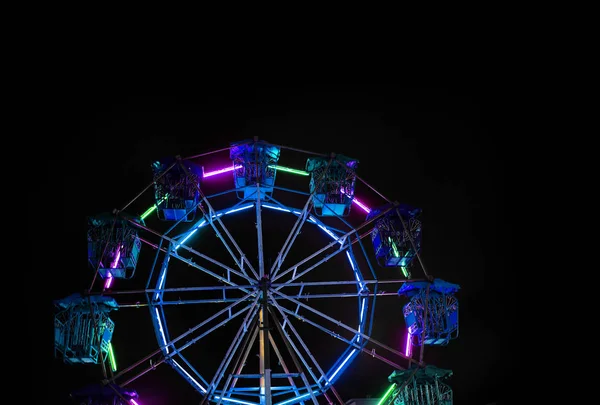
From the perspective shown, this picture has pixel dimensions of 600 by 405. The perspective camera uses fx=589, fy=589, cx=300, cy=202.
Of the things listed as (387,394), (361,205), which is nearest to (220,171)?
(361,205)

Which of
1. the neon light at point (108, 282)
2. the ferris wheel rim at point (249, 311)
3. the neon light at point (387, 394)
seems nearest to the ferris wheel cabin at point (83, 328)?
the neon light at point (108, 282)

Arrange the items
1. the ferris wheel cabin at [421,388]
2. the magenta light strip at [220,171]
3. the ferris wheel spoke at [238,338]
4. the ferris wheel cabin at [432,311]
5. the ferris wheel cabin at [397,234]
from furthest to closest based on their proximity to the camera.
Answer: the magenta light strip at [220,171], the ferris wheel cabin at [397,234], the ferris wheel cabin at [432,311], the ferris wheel spoke at [238,338], the ferris wheel cabin at [421,388]

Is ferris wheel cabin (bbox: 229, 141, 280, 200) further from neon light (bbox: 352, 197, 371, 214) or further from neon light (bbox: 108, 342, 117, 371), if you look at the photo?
neon light (bbox: 108, 342, 117, 371)

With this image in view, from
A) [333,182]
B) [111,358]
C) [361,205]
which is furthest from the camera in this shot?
[361,205]

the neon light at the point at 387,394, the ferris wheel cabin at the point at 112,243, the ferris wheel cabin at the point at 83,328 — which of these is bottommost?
the neon light at the point at 387,394

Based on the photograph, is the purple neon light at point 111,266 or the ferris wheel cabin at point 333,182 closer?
the purple neon light at point 111,266

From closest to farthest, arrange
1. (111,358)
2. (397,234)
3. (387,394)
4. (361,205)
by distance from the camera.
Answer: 1. (387,394)
2. (111,358)
3. (397,234)
4. (361,205)

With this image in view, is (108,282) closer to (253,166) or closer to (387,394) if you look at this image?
(253,166)

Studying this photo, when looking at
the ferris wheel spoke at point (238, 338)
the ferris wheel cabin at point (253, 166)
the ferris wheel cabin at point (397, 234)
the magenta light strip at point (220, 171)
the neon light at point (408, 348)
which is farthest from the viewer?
the magenta light strip at point (220, 171)

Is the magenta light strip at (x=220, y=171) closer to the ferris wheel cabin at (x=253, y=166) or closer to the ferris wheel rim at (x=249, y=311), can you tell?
the ferris wheel cabin at (x=253, y=166)

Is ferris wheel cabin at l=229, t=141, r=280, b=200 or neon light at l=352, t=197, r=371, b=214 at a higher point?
ferris wheel cabin at l=229, t=141, r=280, b=200

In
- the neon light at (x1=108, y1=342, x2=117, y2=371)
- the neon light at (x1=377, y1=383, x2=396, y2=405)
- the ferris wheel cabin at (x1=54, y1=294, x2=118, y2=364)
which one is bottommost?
the neon light at (x1=377, y1=383, x2=396, y2=405)

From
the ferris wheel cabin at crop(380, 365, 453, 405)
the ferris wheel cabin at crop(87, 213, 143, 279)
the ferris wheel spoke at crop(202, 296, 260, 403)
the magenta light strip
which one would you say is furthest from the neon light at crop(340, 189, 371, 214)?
the ferris wheel cabin at crop(87, 213, 143, 279)

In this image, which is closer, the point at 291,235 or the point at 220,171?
the point at 291,235
